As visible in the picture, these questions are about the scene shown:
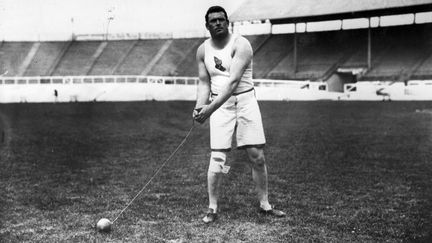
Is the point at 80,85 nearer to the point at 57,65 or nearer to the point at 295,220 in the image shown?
the point at 57,65

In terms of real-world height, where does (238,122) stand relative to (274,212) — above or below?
above

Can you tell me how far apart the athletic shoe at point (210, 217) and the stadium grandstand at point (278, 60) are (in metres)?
24.4

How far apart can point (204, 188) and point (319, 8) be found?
3274cm

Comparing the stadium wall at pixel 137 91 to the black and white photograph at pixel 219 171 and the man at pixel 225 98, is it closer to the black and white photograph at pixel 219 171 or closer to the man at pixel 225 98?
the black and white photograph at pixel 219 171

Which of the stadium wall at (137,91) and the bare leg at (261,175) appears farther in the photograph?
the stadium wall at (137,91)

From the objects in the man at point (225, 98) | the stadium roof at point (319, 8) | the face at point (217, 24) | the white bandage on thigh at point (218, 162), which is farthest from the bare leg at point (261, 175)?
the stadium roof at point (319, 8)

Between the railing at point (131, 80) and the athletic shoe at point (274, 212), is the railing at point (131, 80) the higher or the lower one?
the higher one

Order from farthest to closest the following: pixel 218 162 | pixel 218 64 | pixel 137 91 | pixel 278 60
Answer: pixel 278 60 → pixel 137 91 → pixel 218 162 → pixel 218 64

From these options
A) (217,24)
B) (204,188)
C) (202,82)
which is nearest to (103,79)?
(204,188)

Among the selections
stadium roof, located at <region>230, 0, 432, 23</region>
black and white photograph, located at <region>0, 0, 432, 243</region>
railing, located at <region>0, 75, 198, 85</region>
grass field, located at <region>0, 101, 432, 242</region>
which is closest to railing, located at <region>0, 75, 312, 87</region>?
railing, located at <region>0, 75, 198, 85</region>

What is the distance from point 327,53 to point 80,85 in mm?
19112

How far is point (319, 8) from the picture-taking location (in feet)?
122

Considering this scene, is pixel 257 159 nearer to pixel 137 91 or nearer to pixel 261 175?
pixel 261 175

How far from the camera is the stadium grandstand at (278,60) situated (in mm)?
31594
